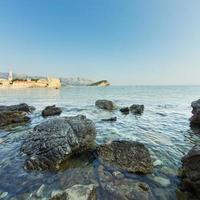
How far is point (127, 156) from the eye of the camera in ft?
24.6

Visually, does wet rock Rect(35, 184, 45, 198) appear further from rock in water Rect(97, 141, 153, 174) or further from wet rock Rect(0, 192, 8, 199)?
rock in water Rect(97, 141, 153, 174)

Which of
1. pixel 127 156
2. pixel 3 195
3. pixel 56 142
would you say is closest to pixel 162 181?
pixel 127 156

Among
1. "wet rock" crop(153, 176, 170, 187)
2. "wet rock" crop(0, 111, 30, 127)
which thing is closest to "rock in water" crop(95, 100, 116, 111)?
"wet rock" crop(0, 111, 30, 127)

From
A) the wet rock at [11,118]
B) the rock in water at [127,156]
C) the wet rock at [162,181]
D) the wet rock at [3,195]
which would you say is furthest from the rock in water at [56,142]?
the wet rock at [11,118]

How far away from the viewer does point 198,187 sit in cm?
525

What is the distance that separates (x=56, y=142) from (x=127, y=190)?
366cm

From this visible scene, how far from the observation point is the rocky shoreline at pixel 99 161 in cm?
534

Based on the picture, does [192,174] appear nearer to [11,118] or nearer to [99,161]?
[99,161]

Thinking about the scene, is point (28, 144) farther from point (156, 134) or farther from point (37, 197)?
point (156, 134)

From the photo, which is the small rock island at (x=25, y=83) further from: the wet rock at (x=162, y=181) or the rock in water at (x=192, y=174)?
the rock in water at (x=192, y=174)

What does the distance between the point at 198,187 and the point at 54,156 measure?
5.12m

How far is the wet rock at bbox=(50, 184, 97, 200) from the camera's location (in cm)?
490

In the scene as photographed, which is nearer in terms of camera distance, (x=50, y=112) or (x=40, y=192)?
(x=40, y=192)

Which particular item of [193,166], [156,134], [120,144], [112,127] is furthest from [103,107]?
[193,166]
